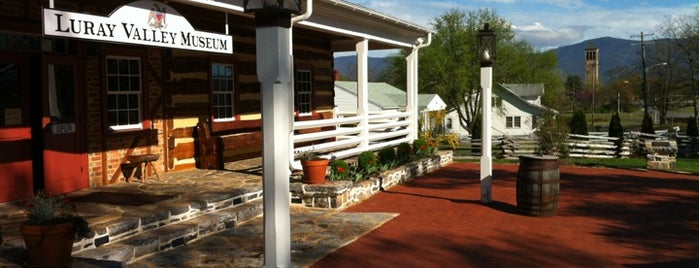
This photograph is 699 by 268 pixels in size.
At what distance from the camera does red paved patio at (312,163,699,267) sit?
21.3 ft

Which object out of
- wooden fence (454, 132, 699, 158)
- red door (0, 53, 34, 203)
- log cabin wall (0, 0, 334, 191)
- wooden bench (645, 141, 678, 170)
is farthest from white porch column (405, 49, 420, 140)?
red door (0, 53, 34, 203)

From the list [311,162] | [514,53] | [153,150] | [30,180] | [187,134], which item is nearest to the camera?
[30,180]

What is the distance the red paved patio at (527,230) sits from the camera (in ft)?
21.3

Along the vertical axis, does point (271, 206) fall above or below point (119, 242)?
above

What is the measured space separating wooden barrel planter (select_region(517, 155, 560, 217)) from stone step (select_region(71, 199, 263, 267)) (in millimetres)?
3888

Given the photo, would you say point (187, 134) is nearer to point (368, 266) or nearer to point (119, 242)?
point (119, 242)

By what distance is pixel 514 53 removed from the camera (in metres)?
42.2

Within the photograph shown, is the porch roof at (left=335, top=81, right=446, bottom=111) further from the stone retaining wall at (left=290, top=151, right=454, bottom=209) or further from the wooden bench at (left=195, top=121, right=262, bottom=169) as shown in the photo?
the wooden bench at (left=195, top=121, right=262, bottom=169)

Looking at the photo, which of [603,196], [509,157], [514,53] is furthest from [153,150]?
[514,53]

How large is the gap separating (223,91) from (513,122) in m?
42.3

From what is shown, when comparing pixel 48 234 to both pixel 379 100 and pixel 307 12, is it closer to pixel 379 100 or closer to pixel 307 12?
pixel 307 12

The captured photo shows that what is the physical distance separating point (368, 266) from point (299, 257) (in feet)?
2.40

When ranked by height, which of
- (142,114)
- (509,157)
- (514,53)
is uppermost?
(514,53)

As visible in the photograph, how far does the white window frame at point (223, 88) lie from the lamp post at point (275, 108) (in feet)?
22.8
